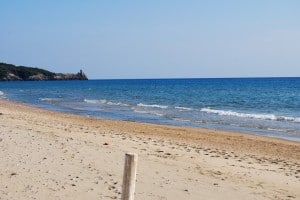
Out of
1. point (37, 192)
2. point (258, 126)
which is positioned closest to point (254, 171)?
point (37, 192)

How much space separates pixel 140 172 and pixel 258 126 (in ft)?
50.6

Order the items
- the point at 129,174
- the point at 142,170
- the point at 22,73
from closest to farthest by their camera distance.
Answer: the point at 129,174
the point at 142,170
the point at 22,73

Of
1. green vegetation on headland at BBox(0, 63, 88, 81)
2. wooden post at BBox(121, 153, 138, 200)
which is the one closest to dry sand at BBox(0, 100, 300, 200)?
wooden post at BBox(121, 153, 138, 200)

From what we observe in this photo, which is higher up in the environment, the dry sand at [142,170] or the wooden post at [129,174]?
the wooden post at [129,174]

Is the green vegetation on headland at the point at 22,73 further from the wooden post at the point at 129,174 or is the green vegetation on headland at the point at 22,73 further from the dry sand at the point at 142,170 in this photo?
the wooden post at the point at 129,174

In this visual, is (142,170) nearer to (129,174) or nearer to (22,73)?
(129,174)

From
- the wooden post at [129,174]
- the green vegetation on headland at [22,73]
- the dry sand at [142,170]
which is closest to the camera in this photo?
the wooden post at [129,174]

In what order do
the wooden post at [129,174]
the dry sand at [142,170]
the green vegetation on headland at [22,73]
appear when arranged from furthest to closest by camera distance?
the green vegetation on headland at [22,73], the dry sand at [142,170], the wooden post at [129,174]

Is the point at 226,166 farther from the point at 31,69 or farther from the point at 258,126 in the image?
the point at 31,69

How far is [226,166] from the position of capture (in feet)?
34.6

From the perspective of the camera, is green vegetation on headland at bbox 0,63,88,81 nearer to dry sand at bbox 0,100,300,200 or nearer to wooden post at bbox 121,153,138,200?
dry sand at bbox 0,100,300,200

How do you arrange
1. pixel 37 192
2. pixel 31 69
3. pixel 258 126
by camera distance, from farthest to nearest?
1. pixel 31 69
2. pixel 258 126
3. pixel 37 192

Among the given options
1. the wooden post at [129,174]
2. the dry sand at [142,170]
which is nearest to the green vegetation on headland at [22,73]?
the dry sand at [142,170]

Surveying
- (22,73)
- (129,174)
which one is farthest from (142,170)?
(22,73)
